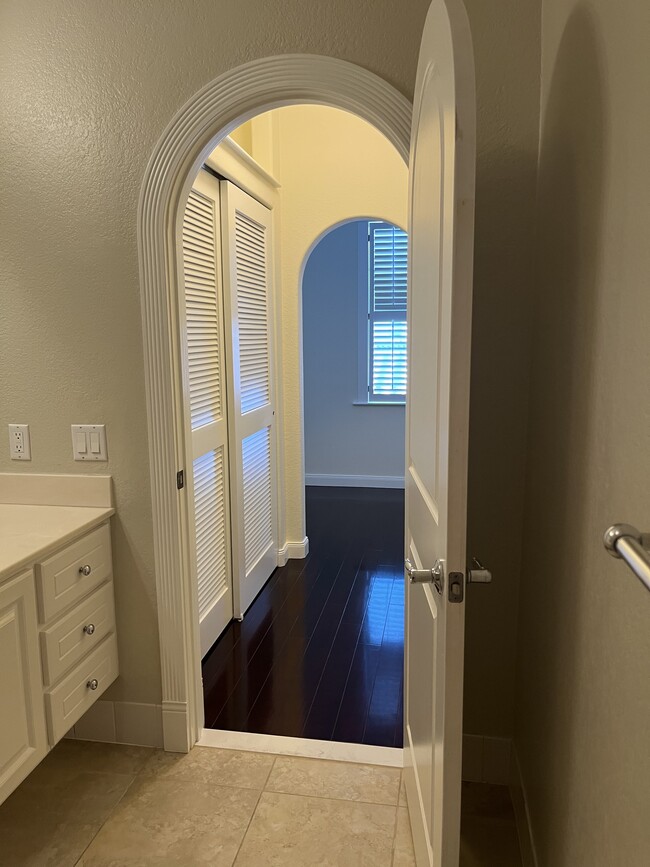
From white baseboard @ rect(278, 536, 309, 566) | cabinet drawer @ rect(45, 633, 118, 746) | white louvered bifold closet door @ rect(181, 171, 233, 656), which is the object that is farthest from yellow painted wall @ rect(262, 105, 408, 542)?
cabinet drawer @ rect(45, 633, 118, 746)

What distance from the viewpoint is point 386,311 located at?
609 centimetres

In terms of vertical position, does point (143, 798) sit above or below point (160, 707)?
below

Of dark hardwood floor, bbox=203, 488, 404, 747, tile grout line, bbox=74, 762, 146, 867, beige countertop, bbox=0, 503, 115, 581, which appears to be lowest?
tile grout line, bbox=74, 762, 146, 867

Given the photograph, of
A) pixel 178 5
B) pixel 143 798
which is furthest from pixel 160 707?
pixel 178 5

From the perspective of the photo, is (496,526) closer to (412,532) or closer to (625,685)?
(412,532)

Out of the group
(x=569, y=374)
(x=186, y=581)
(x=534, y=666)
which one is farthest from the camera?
(x=186, y=581)

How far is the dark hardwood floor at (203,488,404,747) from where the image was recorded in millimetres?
2473

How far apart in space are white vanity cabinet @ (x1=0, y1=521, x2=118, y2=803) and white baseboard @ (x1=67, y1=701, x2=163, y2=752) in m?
0.15

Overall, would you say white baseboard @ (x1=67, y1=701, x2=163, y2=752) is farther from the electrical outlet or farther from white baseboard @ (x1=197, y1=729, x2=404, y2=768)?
the electrical outlet

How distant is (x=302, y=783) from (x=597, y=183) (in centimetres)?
191

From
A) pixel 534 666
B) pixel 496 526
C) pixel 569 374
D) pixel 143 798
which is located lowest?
pixel 143 798

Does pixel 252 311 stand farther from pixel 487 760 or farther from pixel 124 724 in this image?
pixel 487 760

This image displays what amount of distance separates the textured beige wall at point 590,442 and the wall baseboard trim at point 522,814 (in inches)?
2.7

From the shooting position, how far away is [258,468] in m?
3.63
